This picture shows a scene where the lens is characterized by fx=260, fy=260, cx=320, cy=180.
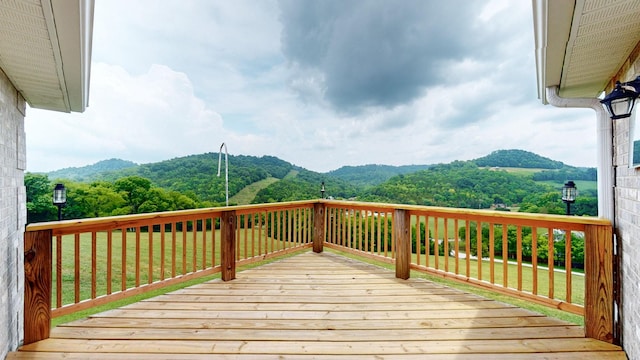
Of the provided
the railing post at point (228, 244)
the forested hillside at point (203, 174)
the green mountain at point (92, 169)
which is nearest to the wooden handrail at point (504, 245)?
the railing post at point (228, 244)

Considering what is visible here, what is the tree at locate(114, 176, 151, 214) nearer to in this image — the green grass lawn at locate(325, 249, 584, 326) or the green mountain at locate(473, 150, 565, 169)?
the green grass lawn at locate(325, 249, 584, 326)

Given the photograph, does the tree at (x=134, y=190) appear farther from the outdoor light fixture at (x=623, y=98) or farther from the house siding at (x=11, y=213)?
the outdoor light fixture at (x=623, y=98)

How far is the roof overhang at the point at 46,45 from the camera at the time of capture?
1.18 meters

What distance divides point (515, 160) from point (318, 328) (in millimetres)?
7147

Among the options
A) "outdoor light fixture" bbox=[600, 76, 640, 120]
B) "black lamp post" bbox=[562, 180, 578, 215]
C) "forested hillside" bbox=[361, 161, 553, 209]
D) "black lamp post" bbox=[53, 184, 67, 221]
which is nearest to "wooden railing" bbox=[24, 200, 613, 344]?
"black lamp post" bbox=[562, 180, 578, 215]

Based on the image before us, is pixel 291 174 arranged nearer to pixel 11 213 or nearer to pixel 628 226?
pixel 11 213

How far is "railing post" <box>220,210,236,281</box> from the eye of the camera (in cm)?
348

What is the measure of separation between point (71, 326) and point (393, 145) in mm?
12029

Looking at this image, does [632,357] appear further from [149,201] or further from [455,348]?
[149,201]

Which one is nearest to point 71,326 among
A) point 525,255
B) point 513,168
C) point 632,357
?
point 632,357

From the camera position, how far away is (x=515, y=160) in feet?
22.6

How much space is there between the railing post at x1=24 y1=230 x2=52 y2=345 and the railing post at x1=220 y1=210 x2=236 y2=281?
164cm

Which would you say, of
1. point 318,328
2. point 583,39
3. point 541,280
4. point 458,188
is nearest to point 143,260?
point 318,328

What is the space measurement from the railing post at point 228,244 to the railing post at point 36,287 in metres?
1.64
